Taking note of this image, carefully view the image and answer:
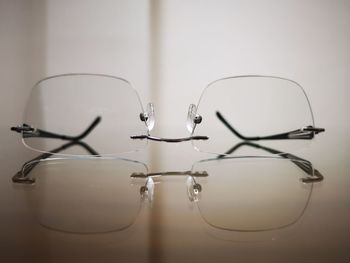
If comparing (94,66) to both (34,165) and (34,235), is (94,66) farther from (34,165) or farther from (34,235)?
(34,235)

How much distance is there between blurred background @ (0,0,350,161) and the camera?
1.05 meters

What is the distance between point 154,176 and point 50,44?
759 millimetres

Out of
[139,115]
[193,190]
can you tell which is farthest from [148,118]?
[193,190]

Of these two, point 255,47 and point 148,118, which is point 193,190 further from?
point 255,47

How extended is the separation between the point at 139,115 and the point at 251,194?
0.38 metres

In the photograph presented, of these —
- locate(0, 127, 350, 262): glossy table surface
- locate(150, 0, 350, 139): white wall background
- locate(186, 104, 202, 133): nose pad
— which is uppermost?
locate(150, 0, 350, 139): white wall background

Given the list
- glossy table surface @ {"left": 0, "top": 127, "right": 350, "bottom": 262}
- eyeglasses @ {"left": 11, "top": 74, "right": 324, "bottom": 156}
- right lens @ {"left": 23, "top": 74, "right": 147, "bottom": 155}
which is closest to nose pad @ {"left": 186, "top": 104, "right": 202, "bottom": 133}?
eyeglasses @ {"left": 11, "top": 74, "right": 324, "bottom": 156}

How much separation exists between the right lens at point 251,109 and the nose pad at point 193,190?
0.99ft

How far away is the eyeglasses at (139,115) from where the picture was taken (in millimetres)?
724

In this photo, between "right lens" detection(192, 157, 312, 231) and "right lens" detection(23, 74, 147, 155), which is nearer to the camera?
"right lens" detection(192, 157, 312, 231)

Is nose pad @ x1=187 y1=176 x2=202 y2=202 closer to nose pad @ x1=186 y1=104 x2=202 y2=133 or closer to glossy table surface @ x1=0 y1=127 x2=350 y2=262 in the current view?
glossy table surface @ x1=0 y1=127 x2=350 y2=262

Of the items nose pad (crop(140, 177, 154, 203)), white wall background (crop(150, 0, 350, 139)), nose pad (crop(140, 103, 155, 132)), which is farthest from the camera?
white wall background (crop(150, 0, 350, 139))

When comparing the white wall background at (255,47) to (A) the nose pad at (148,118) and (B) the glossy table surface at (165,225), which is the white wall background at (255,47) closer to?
(A) the nose pad at (148,118)

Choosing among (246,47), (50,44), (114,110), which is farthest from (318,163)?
(50,44)
